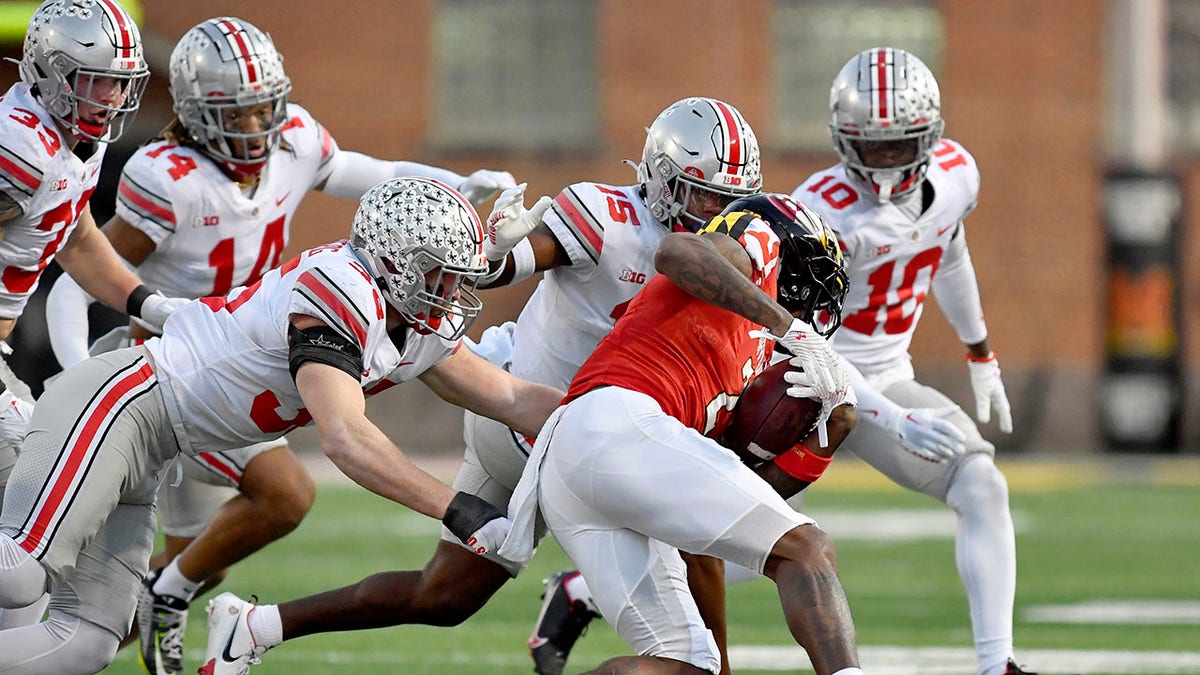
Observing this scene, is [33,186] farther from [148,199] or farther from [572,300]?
[572,300]

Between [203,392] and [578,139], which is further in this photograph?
[578,139]

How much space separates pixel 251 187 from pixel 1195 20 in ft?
42.8

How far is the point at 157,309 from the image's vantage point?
A: 5.03 m

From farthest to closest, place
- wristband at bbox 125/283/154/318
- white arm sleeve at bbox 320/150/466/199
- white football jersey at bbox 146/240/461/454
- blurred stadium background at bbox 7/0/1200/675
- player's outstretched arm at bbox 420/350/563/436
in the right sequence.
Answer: blurred stadium background at bbox 7/0/1200/675 → white arm sleeve at bbox 320/150/466/199 → wristband at bbox 125/283/154/318 → player's outstretched arm at bbox 420/350/563/436 → white football jersey at bbox 146/240/461/454

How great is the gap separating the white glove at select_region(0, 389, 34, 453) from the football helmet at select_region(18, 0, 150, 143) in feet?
2.51

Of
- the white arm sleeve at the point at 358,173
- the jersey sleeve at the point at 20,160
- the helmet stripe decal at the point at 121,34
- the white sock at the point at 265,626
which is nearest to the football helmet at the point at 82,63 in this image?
the helmet stripe decal at the point at 121,34

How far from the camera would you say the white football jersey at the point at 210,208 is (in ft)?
18.2

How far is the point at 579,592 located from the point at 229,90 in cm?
194

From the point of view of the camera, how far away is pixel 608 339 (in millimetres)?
4219

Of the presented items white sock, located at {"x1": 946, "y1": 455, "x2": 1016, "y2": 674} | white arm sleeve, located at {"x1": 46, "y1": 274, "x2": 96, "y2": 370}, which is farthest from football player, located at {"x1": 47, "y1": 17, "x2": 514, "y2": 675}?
white sock, located at {"x1": 946, "y1": 455, "x2": 1016, "y2": 674}

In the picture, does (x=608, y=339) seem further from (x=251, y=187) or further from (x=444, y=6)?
(x=444, y=6)

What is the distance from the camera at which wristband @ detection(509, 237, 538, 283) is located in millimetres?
4844

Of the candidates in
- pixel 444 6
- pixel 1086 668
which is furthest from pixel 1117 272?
pixel 1086 668

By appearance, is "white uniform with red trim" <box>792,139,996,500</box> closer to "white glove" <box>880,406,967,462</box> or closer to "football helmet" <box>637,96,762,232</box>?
"white glove" <box>880,406,967,462</box>
